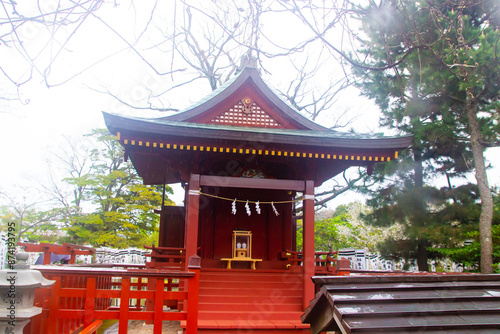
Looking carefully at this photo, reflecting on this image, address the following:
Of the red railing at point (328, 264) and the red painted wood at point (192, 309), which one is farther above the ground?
the red railing at point (328, 264)

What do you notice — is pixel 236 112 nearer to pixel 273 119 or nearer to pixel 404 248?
pixel 273 119

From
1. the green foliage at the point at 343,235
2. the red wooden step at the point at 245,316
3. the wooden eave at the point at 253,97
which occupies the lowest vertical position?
the red wooden step at the point at 245,316

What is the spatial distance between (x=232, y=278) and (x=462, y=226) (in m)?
7.96

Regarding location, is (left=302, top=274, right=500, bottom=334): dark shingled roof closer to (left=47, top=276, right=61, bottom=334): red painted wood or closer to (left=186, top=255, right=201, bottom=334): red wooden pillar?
(left=186, top=255, right=201, bottom=334): red wooden pillar

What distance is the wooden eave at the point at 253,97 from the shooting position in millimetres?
8977

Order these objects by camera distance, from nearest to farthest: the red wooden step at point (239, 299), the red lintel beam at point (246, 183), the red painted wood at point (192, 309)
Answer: the red painted wood at point (192, 309)
the red wooden step at point (239, 299)
the red lintel beam at point (246, 183)

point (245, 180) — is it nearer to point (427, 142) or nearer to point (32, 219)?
point (427, 142)

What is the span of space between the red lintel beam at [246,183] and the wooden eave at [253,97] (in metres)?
1.59

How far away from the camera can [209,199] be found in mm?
9938

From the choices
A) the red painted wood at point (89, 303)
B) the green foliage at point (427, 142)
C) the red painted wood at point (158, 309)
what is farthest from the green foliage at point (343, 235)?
the red painted wood at point (89, 303)

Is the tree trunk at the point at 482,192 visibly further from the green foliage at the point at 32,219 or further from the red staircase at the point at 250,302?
the green foliage at the point at 32,219

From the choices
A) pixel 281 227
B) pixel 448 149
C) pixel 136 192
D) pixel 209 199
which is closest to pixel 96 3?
pixel 209 199

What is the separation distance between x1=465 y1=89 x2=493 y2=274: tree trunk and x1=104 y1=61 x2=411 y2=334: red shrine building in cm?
513

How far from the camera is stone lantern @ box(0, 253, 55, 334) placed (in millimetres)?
3680
